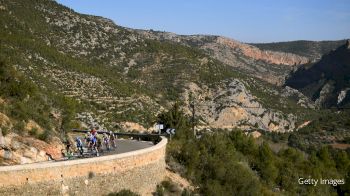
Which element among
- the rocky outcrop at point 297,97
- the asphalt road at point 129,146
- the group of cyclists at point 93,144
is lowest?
the rocky outcrop at point 297,97

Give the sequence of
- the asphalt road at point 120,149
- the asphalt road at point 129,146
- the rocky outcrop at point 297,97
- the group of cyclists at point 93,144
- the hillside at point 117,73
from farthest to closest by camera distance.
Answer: the rocky outcrop at point 297,97
the hillside at point 117,73
the asphalt road at point 129,146
the asphalt road at point 120,149
the group of cyclists at point 93,144

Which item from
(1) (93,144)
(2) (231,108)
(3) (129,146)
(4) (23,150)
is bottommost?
(2) (231,108)

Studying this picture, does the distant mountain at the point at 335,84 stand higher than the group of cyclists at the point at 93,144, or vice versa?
the group of cyclists at the point at 93,144

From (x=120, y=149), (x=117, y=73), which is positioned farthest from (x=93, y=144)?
(x=117, y=73)

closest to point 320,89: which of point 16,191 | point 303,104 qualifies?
point 303,104

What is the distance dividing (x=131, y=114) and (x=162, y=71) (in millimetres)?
32923

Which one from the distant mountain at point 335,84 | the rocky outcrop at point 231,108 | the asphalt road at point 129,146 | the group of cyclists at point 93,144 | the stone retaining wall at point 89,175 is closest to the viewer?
the stone retaining wall at point 89,175

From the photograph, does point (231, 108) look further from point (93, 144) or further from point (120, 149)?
point (93, 144)

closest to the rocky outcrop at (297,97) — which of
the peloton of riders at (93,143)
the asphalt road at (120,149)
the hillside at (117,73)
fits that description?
the hillside at (117,73)

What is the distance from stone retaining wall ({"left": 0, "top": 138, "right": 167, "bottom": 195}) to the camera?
1725cm

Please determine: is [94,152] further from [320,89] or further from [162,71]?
[320,89]

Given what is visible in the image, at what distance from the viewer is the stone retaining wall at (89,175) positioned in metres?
17.2

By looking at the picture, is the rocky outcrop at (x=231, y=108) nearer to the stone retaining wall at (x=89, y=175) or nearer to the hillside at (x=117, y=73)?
the hillside at (x=117, y=73)

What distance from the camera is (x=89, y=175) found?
65.4ft
